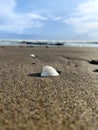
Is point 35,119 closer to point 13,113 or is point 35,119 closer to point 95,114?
point 13,113

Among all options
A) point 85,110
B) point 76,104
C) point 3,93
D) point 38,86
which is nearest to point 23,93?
point 3,93

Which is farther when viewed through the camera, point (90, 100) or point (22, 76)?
point (22, 76)

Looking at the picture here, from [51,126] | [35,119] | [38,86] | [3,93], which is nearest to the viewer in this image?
[51,126]

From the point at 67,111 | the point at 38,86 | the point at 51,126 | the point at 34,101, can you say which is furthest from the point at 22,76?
the point at 51,126

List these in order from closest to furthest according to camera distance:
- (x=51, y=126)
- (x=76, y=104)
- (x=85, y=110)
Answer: (x=51, y=126) < (x=85, y=110) < (x=76, y=104)

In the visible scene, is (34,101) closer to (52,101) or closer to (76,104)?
(52,101)

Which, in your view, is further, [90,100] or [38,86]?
[38,86]

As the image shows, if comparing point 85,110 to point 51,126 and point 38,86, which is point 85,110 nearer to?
point 51,126

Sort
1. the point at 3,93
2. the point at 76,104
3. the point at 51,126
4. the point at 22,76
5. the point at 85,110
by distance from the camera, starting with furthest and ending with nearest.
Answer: the point at 22,76 < the point at 3,93 < the point at 76,104 < the point at 85,110 < the point at 51,126

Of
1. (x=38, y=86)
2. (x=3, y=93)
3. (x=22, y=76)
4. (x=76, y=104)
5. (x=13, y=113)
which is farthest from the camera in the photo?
(x=22, y=76)
